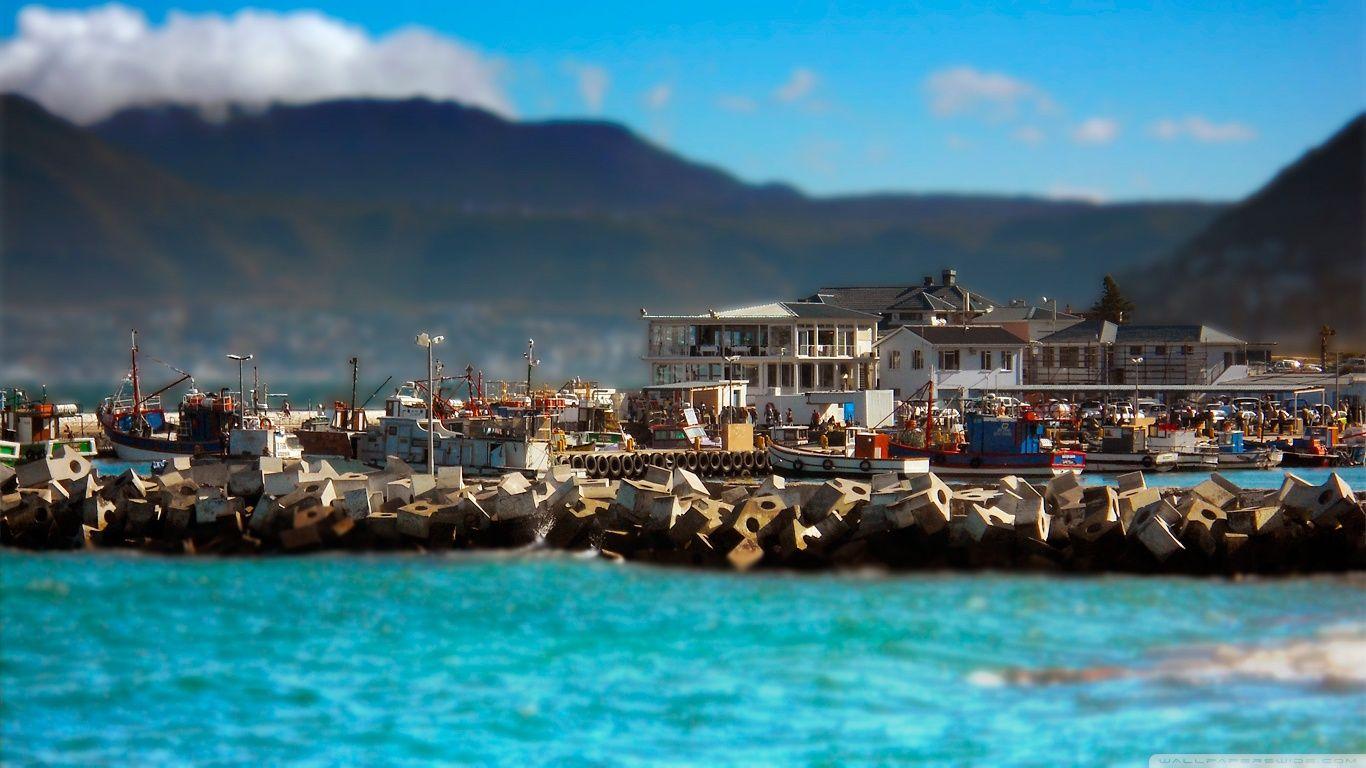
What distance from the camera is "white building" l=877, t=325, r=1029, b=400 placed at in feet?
236

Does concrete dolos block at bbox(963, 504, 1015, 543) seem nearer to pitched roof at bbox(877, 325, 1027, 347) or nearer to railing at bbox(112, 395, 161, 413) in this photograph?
railing at bbox(112, 395, 161, 413)

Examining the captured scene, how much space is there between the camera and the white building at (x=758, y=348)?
67.5 meters

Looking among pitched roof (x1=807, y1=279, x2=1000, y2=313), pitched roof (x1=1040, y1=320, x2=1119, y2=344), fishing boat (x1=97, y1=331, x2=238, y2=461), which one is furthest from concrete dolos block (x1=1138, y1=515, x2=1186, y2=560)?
pitched roof (x1=807, y1=279, x2=1000, y2=313)

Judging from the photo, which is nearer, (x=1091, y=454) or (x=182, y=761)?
(x=182, y=761)

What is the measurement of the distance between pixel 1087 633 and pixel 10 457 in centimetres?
4075

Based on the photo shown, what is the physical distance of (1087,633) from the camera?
61.7ft

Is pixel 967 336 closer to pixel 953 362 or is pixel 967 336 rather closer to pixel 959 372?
pixel 953 362

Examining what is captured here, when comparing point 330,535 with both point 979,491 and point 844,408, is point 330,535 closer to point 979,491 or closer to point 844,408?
point 979,491

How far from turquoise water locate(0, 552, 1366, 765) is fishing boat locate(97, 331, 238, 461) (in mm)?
31813

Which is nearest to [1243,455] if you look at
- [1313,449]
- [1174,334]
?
[1313,449]

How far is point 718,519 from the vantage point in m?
25.5

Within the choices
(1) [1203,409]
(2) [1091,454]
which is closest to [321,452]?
(2) [1091,454]

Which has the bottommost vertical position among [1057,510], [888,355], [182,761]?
[182,761]

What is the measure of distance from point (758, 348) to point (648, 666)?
50928 millimetres
